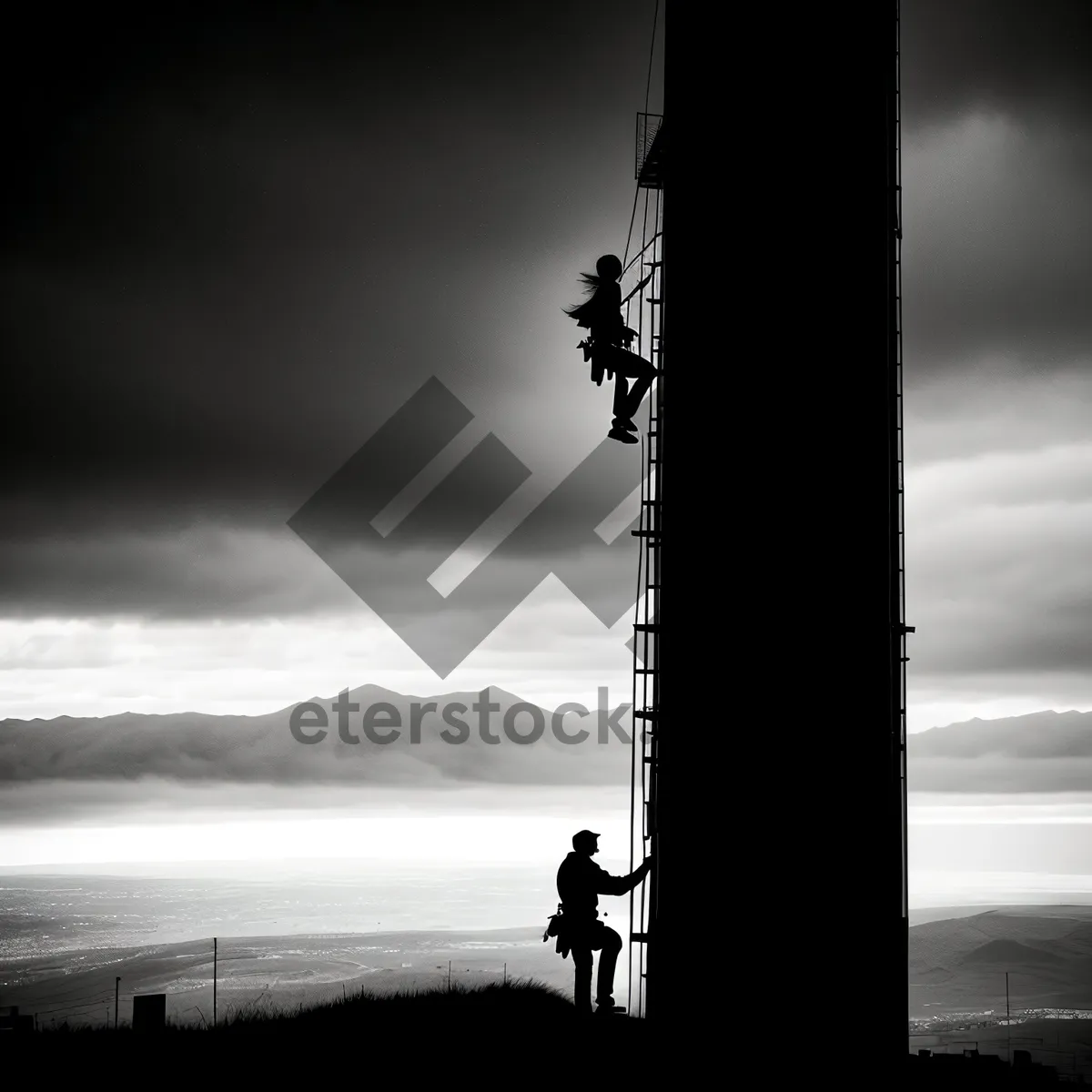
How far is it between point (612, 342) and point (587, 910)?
6.82 meters

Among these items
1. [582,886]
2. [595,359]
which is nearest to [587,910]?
[582,886]

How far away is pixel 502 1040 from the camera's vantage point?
1170 centimetres

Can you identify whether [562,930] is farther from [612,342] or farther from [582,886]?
[612,342]

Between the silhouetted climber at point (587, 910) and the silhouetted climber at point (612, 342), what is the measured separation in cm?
514

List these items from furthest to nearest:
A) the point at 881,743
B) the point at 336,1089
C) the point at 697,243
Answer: the point at 697,243 < the point at 881,743 < the point at 336,1089

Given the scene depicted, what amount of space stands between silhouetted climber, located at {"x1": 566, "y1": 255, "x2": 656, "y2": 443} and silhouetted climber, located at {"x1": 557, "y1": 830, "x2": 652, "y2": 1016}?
5135 millimetres

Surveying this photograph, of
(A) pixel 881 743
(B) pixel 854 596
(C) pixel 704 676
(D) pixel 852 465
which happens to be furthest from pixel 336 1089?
(D) pixel 852 465

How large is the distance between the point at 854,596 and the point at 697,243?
4.50 meters

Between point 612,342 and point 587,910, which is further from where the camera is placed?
point 612,342

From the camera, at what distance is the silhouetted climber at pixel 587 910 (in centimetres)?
1196

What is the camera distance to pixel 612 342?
A: 13.5 meters

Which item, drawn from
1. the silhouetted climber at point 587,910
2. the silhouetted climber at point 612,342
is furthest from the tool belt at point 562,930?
the silhouetted climber at point 612,342

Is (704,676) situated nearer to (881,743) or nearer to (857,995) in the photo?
(881,743)

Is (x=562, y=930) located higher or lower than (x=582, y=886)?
lower
